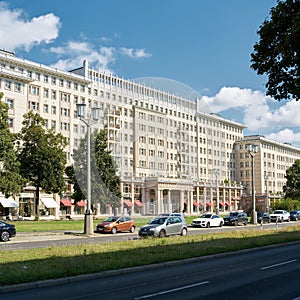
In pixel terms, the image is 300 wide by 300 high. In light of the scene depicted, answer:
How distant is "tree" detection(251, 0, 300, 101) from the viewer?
15461mm

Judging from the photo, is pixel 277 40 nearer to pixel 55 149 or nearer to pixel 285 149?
pixel 55 149

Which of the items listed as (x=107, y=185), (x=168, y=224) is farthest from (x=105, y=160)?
(x=168, y=224)

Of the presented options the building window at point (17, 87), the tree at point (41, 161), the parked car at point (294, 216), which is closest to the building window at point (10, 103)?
the building window at point (17, 87)

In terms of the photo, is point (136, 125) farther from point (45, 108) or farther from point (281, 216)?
point (45, 108)

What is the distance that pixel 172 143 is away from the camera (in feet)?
165

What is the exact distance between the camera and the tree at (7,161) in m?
51.3

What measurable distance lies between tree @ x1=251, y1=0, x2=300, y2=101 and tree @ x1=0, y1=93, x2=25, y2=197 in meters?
39.1

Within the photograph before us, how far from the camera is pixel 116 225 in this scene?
39.9 m

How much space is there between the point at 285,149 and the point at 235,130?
180ft

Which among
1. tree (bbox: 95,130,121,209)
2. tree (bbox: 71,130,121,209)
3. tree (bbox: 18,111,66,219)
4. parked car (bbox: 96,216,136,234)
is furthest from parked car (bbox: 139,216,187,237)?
tree (bbox: 18,111,66,219)

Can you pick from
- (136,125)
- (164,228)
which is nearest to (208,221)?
(136,125)

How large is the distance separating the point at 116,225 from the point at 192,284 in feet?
92.5

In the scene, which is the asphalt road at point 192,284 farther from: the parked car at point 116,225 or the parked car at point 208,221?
the parked car at point 208,221

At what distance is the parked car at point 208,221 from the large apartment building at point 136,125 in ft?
19.4
